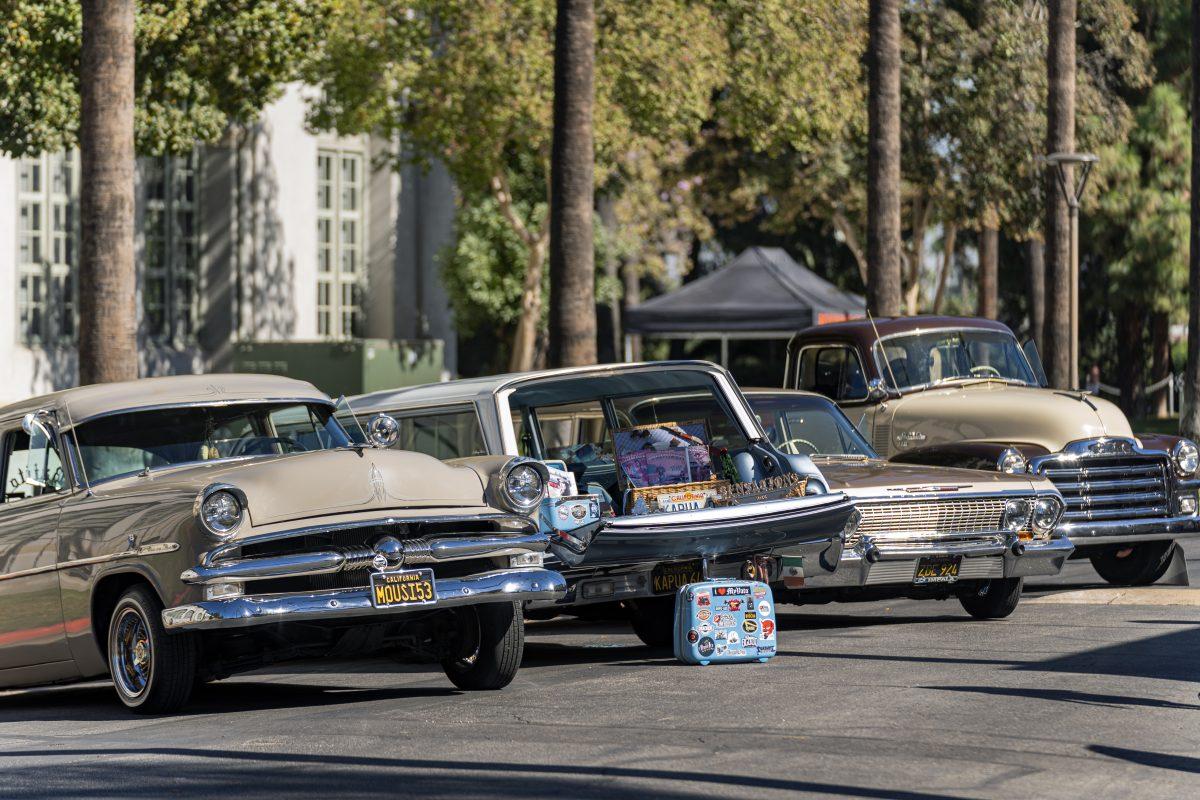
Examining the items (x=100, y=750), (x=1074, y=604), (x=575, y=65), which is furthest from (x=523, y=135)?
(x=100, y=750)

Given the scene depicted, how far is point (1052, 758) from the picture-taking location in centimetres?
786

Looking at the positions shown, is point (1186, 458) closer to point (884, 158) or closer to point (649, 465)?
point (649, 465)

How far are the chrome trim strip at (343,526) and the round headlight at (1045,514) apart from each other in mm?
4356

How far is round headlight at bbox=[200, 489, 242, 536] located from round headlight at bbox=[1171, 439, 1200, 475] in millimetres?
8329

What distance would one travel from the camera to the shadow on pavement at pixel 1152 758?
7738mm

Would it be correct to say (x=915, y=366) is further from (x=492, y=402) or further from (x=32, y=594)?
(x=32, y=594)

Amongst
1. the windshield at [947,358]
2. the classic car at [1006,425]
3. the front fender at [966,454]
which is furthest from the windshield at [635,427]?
the windshield at [947,358]

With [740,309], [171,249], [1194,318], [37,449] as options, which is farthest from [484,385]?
[171,249]

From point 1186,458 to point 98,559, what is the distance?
8703mm

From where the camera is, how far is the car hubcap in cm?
967

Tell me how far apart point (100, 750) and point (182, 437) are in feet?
8.01

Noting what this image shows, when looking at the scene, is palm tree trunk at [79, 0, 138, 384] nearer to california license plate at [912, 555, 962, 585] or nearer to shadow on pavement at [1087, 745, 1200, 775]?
california license plate at [912, 555, 962, 585]

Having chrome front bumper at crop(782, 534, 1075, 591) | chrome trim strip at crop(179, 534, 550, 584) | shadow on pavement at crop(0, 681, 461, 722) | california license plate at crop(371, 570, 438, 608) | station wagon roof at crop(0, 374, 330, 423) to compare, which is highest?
station wagon roof at crop(0, 374, 330, 423)

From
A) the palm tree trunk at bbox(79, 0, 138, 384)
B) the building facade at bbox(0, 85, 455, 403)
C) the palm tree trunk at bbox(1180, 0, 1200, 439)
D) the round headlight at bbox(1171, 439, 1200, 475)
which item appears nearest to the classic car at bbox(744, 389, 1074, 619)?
the round headlight at bbox(1171, 439, 1200, 475)
